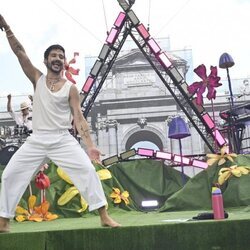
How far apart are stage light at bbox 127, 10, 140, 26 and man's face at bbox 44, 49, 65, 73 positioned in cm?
622

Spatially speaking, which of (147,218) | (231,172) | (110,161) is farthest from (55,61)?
(110,161)

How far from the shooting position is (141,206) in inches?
188

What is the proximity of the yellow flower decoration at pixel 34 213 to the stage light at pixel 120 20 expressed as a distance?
5.73 metres

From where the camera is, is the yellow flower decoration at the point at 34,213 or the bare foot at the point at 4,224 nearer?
the bare foot at the point at 4,224

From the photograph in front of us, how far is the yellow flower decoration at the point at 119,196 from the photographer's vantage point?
436cm

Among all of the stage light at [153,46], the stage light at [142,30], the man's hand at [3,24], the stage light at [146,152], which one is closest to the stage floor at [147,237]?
the man's hand at [3,24]

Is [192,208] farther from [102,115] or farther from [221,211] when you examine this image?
[102,115]

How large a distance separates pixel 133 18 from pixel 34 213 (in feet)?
18.8

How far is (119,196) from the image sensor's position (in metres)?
4.40

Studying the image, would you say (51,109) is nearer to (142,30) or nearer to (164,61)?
(164,61)

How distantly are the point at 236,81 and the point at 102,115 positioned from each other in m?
7.28

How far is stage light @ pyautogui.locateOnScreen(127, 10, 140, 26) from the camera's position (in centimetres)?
837

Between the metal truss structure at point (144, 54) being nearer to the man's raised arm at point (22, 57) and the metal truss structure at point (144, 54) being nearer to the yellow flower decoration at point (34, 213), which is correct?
the yellow flower decoration at point (34, 213)

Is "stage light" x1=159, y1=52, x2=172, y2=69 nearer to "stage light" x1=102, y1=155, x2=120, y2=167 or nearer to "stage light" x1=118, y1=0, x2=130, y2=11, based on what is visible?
"stage light" x1=118, y1=0, x2=130, y2=11
